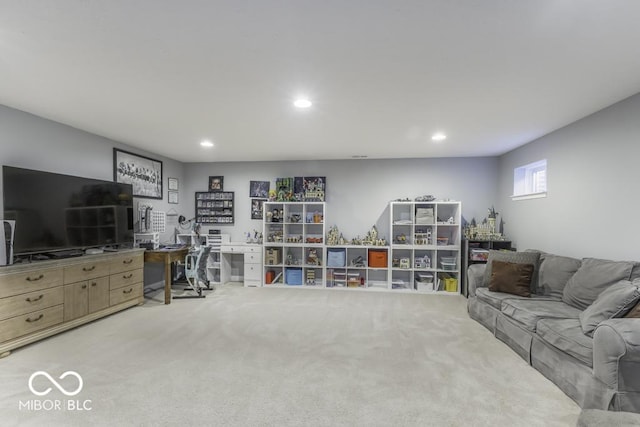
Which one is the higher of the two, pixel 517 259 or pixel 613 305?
pixel 517 259

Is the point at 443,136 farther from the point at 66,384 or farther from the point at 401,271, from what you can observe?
the point at 66,384

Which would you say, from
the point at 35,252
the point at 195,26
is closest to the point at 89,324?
the point at 35,252

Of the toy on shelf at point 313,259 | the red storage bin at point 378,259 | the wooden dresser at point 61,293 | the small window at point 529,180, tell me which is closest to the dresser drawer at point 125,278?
the wooden dresser at point 61,293

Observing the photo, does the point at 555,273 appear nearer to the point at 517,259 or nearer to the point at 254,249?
the point at 517,259

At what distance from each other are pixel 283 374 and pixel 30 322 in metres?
2.56

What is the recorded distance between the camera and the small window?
4.16 meters

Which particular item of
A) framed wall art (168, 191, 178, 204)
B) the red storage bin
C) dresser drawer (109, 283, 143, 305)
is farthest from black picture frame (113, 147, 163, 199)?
the red storage bin

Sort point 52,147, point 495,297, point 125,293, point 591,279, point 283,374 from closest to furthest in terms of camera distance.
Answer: point 283,374 → point 591,279 → point 495,297 → point 52,147 → point 125,293

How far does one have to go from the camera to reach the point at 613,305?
2090 millimetres

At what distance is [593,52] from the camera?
1.89 meters

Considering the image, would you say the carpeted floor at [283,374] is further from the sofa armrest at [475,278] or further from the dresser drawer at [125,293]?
the sofa armrest at [475,278]

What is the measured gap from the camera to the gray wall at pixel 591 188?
265cm

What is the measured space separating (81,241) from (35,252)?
0.49 meters

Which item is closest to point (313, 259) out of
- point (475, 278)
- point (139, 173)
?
point (475, 278)
